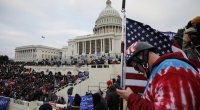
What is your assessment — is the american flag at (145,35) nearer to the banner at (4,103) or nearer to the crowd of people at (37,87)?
the crowd of people at (37,87)

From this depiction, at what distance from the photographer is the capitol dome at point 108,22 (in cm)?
10262

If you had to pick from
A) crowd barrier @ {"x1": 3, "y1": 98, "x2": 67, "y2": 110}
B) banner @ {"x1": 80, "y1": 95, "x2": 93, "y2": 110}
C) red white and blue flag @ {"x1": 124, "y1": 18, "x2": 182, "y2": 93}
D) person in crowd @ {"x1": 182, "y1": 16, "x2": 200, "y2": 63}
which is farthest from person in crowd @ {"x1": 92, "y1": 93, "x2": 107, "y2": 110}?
crowd barrier @ {"x1": 3, "y1": 98, "x2": 67, "y2": 110}

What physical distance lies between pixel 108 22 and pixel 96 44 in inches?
566

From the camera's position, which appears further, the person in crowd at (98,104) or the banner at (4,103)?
the banner at (4,103)

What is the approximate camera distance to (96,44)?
304ft

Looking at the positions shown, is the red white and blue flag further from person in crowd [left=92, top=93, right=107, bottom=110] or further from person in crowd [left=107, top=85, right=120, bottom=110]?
person in crowd [left=107, top=85, right=120, bottom=110]

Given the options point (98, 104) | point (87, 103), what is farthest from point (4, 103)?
point (98, 104)

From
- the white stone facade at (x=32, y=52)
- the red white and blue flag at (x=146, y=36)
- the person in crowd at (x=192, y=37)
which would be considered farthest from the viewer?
the white stone facade at (x=32, y=52)

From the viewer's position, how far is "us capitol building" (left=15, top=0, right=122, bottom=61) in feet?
288

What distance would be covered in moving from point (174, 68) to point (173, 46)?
3201 millimetres

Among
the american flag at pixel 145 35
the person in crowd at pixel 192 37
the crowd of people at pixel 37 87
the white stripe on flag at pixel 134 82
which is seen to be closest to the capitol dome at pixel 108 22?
the crowd of people at pixel 37 87

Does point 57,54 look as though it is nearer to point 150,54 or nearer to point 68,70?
point 68,70

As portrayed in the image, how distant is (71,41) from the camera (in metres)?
98.9

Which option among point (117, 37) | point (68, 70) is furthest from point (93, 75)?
point (117, 37)
